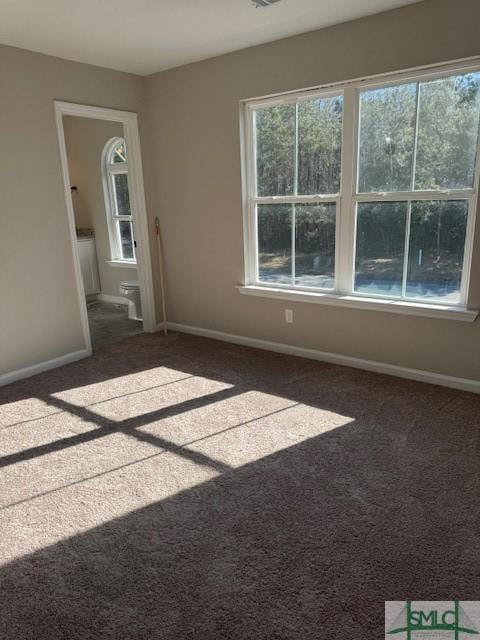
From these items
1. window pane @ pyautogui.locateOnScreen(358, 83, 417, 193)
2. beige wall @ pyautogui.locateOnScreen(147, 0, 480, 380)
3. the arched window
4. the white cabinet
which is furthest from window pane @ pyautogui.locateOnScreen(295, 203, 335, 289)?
the white cabinet

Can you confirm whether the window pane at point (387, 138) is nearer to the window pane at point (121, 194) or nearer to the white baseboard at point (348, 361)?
the white baseboard at point (348, 361)

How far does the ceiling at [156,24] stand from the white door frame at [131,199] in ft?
1.38

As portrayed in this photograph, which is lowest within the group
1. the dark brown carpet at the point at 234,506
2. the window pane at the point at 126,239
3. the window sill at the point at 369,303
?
the dark brown carpet at the point at 234,506

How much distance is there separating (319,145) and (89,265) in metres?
3.89

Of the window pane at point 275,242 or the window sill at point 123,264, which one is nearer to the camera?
the window pane at point 275,242

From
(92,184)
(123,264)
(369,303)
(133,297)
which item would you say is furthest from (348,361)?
(92,184)

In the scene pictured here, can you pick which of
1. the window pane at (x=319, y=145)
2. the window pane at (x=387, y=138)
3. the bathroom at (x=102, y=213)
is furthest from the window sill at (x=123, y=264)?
the window pane at (x=387, y=138)

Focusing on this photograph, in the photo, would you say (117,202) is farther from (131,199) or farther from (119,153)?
(131,199)

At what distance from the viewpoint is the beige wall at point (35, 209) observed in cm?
348

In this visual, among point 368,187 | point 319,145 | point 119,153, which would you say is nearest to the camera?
point 368,187

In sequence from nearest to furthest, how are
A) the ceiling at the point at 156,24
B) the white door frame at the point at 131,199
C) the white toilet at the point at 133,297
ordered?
the ceiling at the point at 156,24
the white door frame at the point at 131,199
the white toilet at the point at 133,297

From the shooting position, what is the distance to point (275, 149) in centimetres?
383

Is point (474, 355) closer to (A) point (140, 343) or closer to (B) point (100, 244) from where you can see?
(A) point (140, 343)

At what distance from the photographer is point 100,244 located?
6.26 meters
